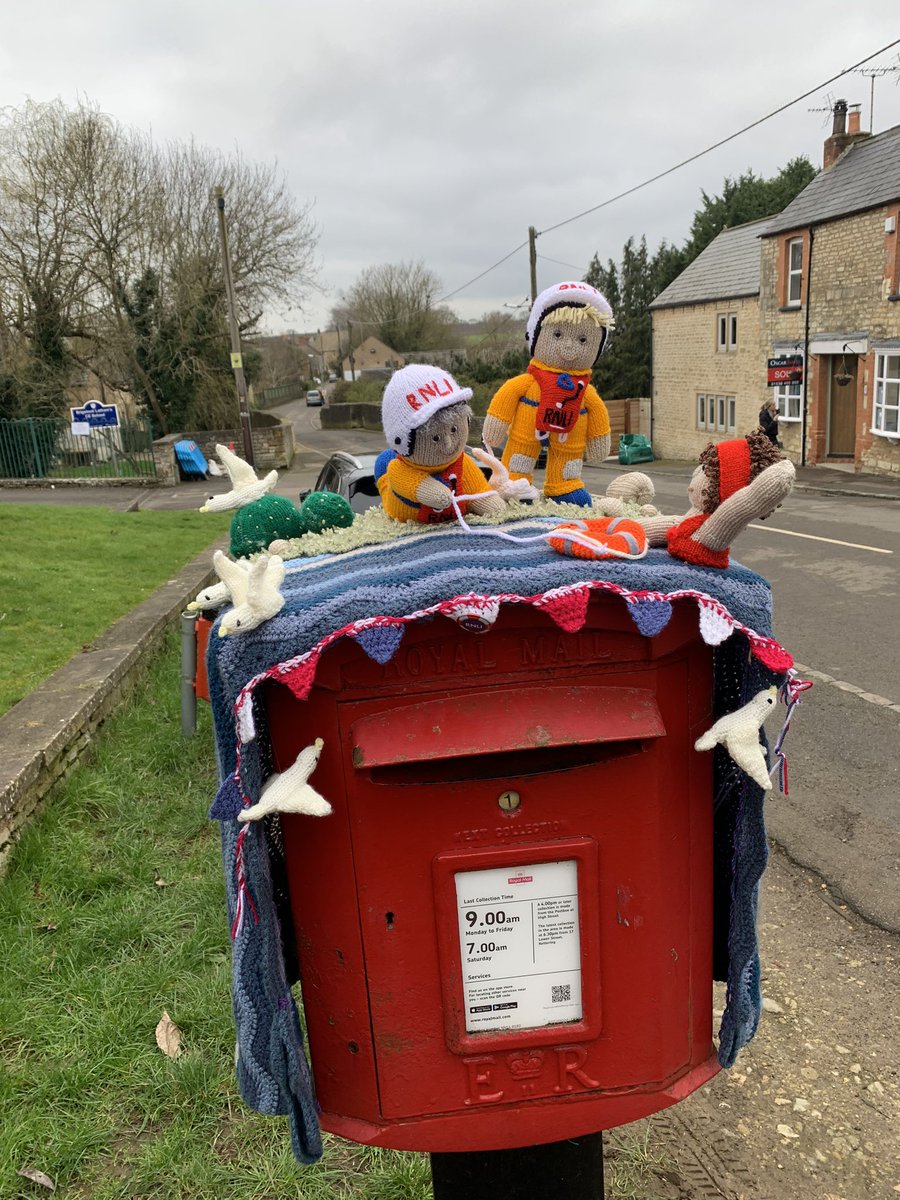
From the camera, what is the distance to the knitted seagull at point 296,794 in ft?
4.27

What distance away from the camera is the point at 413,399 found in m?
1.78

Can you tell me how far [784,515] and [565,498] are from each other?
488 inches

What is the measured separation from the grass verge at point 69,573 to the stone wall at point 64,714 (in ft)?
0.58

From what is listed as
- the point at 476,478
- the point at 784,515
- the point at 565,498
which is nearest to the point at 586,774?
the point at 476,478

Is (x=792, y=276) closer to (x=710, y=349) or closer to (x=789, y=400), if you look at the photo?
(x=789, y=400)

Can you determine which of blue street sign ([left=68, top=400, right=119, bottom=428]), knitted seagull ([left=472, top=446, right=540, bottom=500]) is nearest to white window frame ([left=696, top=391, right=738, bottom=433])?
blue street sign ([left=68, top=400, right=119, bottom=428])

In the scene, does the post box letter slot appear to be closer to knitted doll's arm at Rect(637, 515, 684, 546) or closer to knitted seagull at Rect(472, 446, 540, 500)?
knitted doll's arm at Rect(637, 515, 684, 546)

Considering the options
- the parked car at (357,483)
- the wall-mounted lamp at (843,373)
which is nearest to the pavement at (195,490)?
the wall-mounted lamp at (843,373)

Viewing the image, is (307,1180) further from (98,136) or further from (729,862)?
(98,136)

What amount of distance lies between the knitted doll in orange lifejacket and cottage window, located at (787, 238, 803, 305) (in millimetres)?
21540

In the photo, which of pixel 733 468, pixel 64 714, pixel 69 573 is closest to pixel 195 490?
pixel 69 573

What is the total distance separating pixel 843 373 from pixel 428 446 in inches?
792

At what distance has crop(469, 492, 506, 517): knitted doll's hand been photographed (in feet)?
6.20

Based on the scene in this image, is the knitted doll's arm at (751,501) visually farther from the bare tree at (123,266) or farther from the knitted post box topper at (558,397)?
the bare tree at (123,266)
